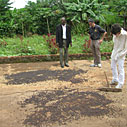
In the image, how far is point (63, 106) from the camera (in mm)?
3869

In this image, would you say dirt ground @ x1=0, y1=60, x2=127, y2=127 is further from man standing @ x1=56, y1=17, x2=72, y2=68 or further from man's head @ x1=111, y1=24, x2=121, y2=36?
man's head @ x1=111, y1=24, x2=121, y2=36

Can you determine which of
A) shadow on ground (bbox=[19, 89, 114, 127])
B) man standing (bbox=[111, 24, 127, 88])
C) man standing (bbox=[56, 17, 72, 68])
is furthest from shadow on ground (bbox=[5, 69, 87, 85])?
man standing (bbox=[111, 24, 127, 88])

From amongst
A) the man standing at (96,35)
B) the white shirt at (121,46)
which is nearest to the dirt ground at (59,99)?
the man standing at (96,35)

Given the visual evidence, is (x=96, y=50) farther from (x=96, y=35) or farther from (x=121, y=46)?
(x=121, y=46)

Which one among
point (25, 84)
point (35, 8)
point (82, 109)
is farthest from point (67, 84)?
point (35, 8)

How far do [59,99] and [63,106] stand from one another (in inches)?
14.6

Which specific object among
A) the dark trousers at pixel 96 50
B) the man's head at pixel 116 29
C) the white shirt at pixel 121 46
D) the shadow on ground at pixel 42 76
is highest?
the man's head at pixel 116 29

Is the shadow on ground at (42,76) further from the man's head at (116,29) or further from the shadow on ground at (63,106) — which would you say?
the man's head at (116,29)

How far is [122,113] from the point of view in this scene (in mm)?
3568

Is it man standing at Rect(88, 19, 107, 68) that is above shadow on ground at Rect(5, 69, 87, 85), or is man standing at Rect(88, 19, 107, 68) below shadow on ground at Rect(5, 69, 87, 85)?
above

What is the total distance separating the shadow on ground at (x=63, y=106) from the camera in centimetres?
341

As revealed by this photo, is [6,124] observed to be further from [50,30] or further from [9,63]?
[50,30]

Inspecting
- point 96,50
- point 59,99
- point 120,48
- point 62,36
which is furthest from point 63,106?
point 62,36

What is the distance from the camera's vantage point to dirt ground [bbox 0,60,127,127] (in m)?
3.36
